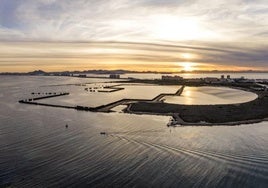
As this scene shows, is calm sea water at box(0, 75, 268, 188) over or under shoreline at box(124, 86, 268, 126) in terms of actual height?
under

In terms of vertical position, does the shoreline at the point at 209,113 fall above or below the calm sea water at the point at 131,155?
above

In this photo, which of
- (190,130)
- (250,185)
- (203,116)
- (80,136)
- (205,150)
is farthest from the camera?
(203,116)

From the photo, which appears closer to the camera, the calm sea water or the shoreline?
the calm sea water

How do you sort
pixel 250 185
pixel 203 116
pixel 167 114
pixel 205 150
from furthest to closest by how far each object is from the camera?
pixel 167 114
pixel 203 116
pixel 205 150
pixel 250 185

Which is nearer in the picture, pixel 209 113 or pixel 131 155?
pixel 131 155

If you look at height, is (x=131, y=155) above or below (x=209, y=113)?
below

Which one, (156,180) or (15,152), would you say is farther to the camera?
(15,152)

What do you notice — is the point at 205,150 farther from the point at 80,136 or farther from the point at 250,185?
the point at 80,136

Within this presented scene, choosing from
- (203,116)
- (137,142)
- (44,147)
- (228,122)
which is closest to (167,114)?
(203,116)
